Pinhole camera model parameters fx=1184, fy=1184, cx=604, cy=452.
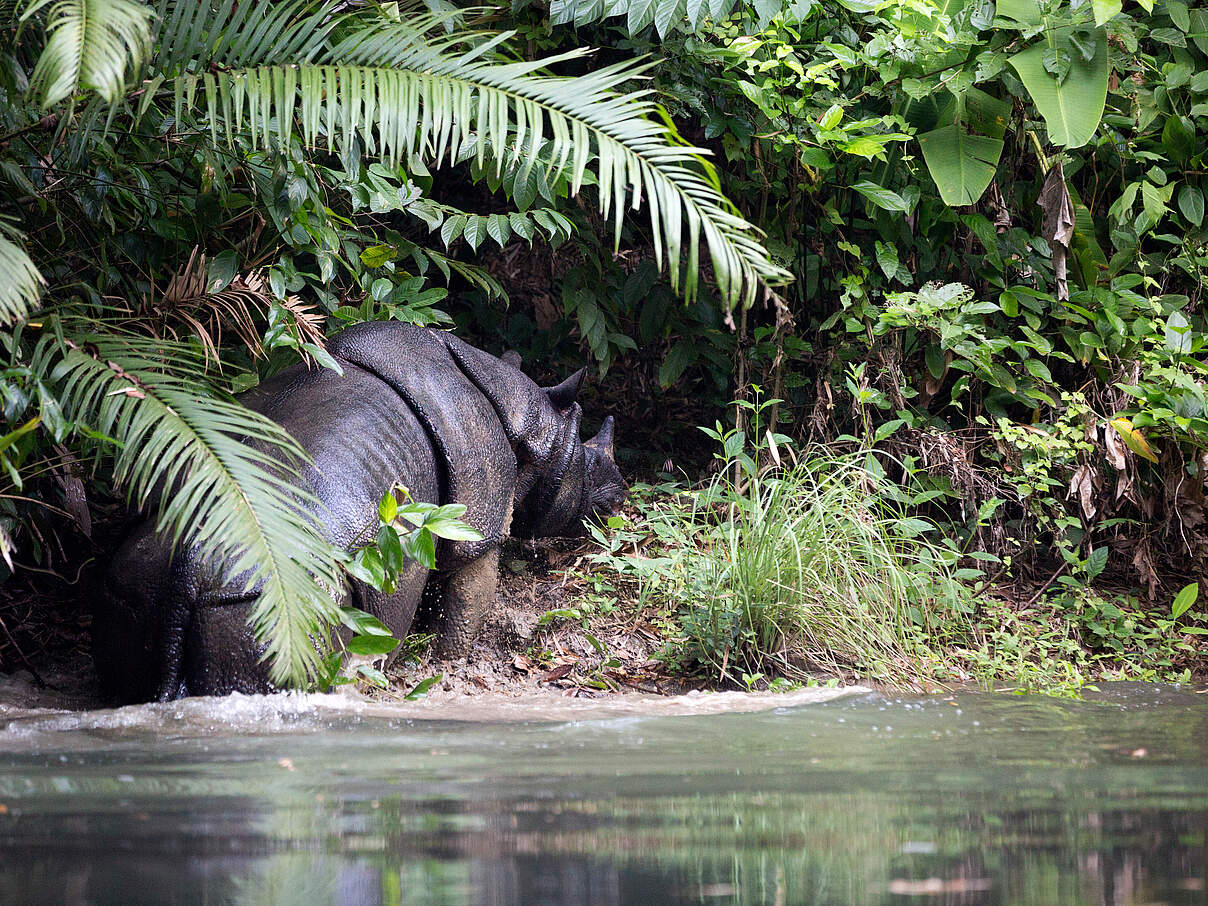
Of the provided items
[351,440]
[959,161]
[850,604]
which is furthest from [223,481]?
[959,161]

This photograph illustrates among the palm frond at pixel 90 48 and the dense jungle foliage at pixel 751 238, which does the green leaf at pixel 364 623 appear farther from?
the palm frond at pixel 90 48

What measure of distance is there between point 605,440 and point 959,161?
199cm

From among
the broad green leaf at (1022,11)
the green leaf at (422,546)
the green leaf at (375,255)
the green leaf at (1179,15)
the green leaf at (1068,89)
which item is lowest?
the green leaf at (422,546)

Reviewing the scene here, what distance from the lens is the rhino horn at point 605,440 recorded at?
5.39 m

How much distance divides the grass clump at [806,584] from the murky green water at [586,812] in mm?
1133

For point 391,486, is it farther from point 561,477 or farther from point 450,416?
point 561,477

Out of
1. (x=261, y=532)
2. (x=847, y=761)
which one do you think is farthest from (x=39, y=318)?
(x=847, y=761)

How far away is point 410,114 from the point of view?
3408 mm

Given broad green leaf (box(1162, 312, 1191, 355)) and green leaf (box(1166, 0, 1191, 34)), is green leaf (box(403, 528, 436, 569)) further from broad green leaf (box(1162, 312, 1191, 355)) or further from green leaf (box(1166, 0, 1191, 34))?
green leaf (box(1166, 0, 1191, 34))

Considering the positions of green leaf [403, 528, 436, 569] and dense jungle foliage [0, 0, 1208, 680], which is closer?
green leaf [403, 528, 436, 569]

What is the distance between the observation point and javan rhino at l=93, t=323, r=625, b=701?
11.1ft

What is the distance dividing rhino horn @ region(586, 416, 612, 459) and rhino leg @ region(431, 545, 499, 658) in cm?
94

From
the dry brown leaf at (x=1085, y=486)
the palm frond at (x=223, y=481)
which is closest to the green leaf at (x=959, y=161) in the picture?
the dry brown leaf at (x=1085, y=486)

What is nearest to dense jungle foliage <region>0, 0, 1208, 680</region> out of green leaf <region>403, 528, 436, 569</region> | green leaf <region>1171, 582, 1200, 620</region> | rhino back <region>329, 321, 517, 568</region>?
green leaf <region>1171, 582, 1200, 620</region>
